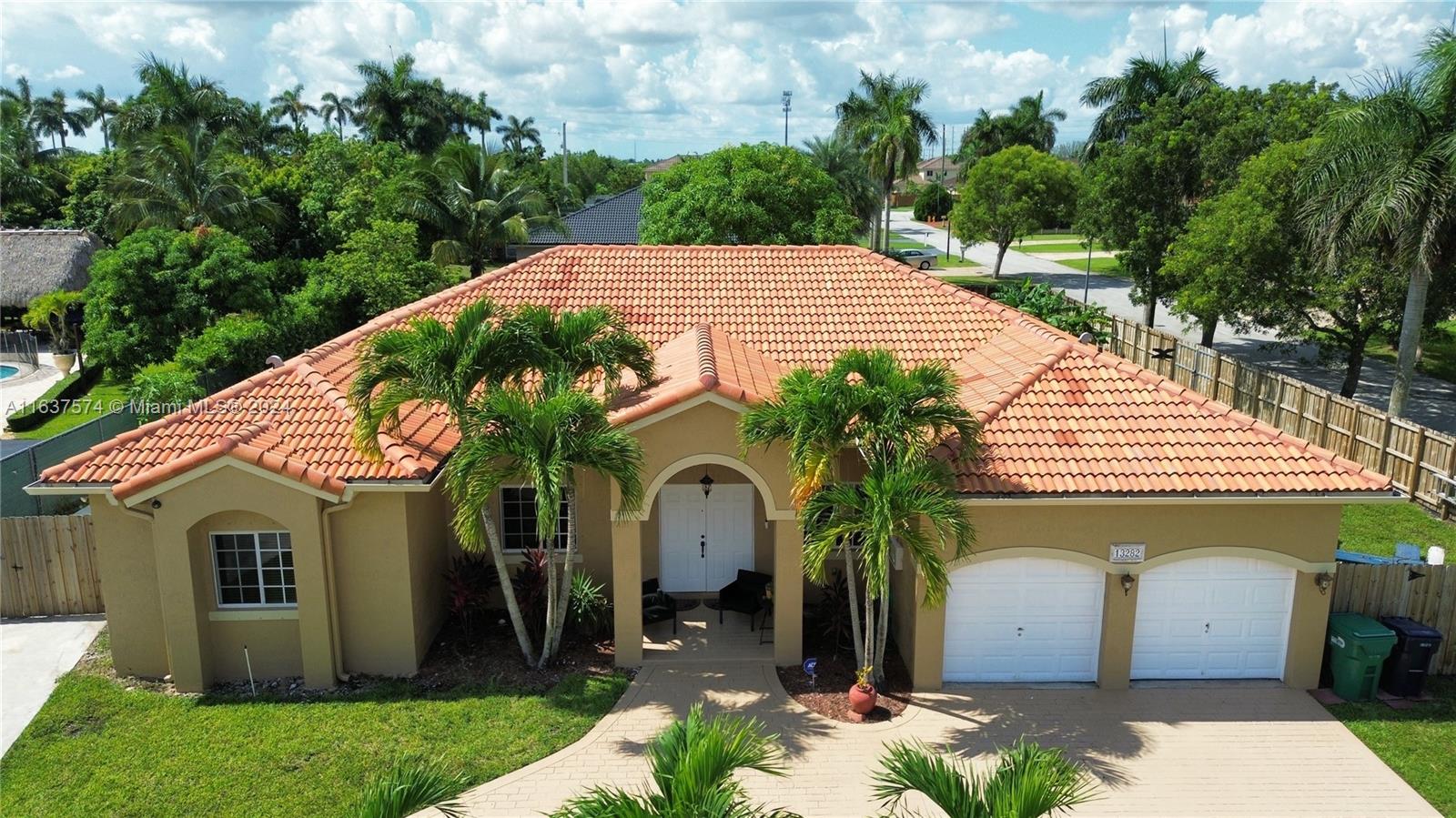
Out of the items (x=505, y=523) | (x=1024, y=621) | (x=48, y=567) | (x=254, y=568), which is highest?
(x=254, y=568)

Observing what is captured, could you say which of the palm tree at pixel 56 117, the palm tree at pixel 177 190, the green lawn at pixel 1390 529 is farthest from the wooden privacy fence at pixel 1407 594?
the palm tree at pixel 56 117

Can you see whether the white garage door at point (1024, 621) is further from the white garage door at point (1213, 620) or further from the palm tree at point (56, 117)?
the palm tree at point (56, 117)

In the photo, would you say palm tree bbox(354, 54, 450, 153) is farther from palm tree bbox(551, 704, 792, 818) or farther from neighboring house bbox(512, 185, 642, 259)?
palm tree bbox(551, 704, 792, 818)

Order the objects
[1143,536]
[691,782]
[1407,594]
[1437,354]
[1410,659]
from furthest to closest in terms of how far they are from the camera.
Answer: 1. [1437,354]
2. [1407,594]
3. [1410,659]
4. [1143,536]
5. [691,782]

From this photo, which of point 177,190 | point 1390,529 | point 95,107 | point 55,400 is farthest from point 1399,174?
point 95,107

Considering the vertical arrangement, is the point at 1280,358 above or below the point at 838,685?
above

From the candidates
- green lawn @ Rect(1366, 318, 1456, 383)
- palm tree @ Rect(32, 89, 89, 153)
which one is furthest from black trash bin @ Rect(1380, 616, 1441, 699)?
palm tree @ Rect(32, 89, 89, 153)

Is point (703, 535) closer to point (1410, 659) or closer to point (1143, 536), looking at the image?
point (1143, 536)
